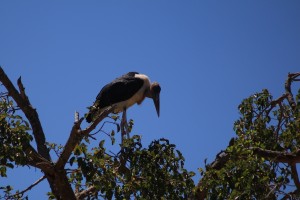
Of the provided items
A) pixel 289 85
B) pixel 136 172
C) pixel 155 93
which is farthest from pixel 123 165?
pixel 155 93

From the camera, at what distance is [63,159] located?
244 inches

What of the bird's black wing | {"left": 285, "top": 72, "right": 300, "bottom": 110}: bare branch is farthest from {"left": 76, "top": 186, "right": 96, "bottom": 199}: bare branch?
the bird's black wing

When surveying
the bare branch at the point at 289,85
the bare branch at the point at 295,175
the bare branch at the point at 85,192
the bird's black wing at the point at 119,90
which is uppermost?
the bird's black wing at the point at 119,90

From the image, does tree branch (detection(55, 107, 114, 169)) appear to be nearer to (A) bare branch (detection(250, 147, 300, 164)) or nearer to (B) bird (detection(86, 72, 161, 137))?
(A) bare branch (detection(250, 147, 300, 164))

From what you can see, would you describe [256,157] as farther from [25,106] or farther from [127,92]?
[127,92]

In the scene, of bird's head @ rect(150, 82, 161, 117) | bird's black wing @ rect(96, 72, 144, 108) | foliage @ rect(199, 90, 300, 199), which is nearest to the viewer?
foliage @ rect(199, 90, 300, 199)

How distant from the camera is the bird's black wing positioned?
34.7ft

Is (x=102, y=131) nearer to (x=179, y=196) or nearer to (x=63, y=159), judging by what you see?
(x=63, y=159)

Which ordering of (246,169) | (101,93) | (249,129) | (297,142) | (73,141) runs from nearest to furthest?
(246,169)
(73,141)
(297,142)
(249,129)
(101,93)

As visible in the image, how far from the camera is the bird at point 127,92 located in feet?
34.9

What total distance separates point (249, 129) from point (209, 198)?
6.46 feet

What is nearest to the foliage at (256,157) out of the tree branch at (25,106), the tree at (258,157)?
the tree at (258,157)

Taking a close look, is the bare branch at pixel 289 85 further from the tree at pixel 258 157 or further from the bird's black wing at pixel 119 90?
the bird's black wing at pixel 119 90

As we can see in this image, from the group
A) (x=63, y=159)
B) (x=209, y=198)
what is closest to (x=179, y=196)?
(x=209, y=198)
